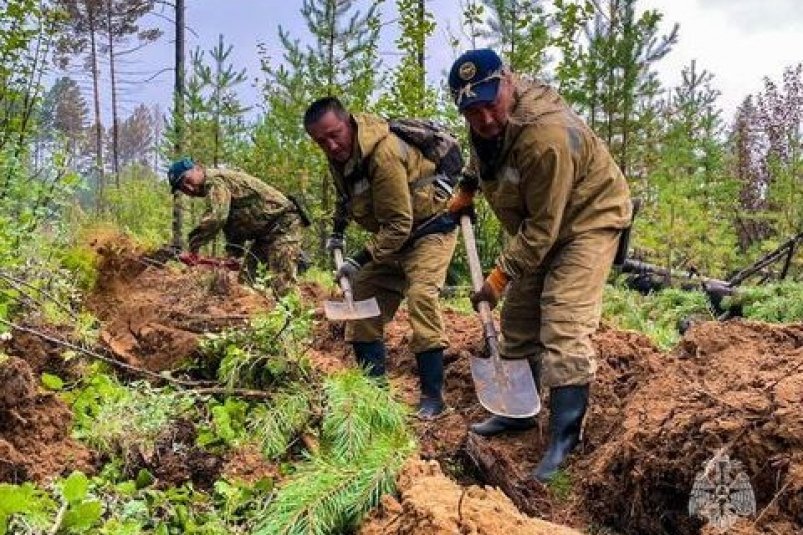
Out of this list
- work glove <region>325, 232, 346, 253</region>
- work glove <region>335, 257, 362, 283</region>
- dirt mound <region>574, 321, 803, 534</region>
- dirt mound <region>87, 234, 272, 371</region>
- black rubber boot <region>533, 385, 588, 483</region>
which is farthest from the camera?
work glove <region>325, 232, 346, 253</region>

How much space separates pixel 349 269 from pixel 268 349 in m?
1.30

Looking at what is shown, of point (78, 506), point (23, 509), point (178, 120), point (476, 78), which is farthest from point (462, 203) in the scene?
point (178, 120)

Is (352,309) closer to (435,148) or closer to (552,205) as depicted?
(435,148)

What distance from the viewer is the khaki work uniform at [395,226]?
5238mm

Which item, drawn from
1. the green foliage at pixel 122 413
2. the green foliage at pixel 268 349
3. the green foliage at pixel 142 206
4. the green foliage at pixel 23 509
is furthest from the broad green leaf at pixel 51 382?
the green foliage at pixel 142 206

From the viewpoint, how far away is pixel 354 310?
5582 mm

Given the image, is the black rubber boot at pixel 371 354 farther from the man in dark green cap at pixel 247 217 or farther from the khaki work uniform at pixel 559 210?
the man in dark green cap at pixel 247 217

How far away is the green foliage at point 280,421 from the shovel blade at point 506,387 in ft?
2.87

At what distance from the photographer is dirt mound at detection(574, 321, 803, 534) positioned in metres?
2.99

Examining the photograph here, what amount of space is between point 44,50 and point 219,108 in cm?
887

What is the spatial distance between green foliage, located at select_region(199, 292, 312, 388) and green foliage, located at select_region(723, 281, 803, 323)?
514 cm

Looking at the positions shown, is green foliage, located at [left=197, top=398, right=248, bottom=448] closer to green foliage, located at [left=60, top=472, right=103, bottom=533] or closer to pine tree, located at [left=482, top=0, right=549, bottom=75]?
green foliage, located at [left=60, top=472, right=103, bottom=533]

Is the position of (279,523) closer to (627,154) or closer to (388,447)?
(388,447)

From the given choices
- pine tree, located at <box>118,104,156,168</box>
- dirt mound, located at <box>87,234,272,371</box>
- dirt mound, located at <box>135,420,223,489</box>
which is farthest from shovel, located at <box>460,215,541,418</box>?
pine tree, located at <box>118,104,156,168</box>
